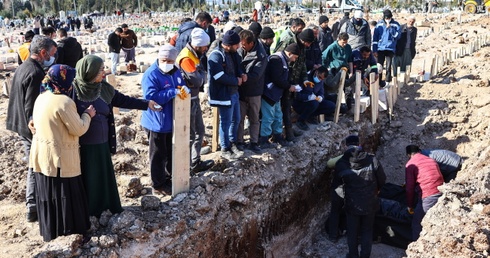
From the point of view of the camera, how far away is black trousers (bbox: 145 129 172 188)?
5348mm

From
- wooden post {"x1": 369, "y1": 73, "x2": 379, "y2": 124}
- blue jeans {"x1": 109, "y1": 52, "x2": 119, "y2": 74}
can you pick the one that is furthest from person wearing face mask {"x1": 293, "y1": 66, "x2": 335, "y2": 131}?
blue jeans {"x1": 109, "y1": 52, "x2": 119, "y2": 74}

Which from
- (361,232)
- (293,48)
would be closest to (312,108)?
(293,48)

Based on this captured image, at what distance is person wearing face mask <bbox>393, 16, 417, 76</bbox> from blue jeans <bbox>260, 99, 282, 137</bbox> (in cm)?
519

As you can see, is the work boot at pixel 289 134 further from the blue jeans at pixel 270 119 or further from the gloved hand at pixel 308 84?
the gloved hand at pixel 308 84

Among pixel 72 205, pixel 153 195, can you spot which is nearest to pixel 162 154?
pixel 153 195

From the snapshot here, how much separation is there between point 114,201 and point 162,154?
2.70 ft

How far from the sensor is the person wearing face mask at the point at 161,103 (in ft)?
16.9

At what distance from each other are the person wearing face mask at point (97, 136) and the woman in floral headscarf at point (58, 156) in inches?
4.9

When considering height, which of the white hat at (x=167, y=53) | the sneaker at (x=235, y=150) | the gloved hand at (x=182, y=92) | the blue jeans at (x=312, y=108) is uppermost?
the white hat at (x=167, y=53)

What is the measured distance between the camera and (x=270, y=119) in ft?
22.6

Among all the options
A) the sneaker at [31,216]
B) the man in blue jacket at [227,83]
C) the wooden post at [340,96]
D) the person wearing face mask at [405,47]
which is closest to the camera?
the sneaker at [31,216]

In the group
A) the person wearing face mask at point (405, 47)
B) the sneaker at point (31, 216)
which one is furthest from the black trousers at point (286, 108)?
the person wearing face mask at point (405, 47)

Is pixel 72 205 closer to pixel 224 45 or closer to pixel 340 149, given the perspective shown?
pixel 224 45

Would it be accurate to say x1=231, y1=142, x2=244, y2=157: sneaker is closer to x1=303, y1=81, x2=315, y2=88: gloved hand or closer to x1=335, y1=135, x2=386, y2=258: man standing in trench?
x1=335, y1=135, x2=386, y2=258: man standing in trench
